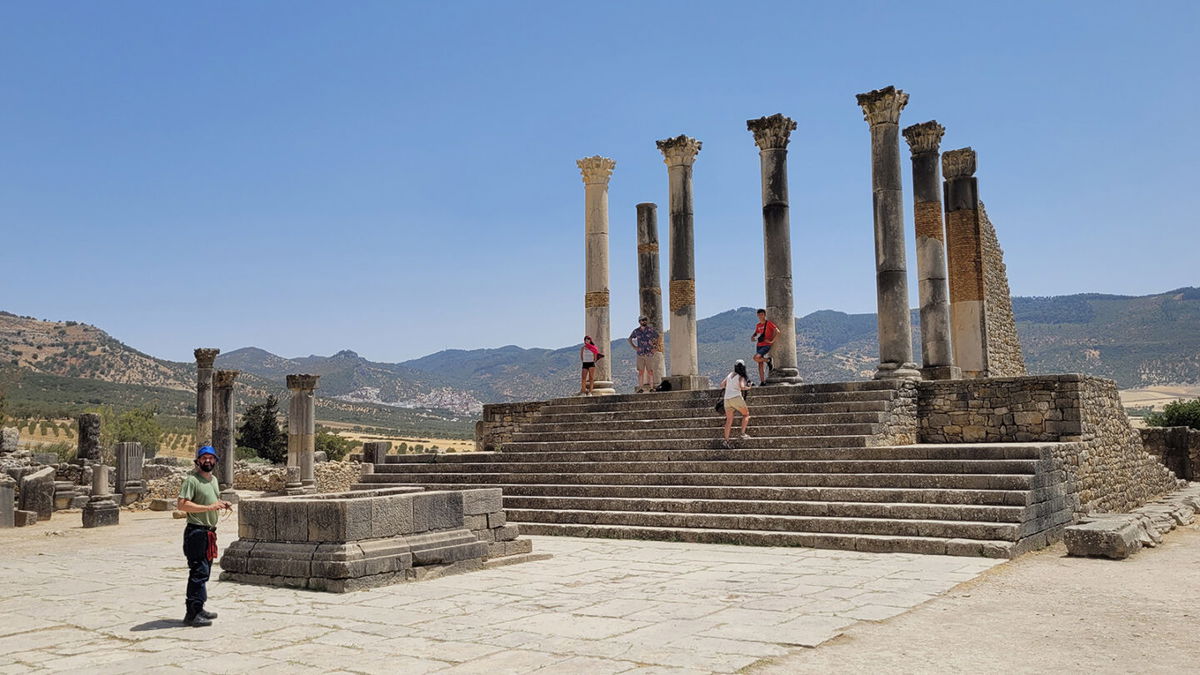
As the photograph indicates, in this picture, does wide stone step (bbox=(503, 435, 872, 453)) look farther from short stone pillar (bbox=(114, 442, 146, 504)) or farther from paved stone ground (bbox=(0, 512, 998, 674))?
short stone pillar (bbox=(114, 442, 146, 504))

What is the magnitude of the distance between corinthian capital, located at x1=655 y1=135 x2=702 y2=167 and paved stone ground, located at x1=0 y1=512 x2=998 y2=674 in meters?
12.5

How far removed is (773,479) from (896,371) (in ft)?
17.2

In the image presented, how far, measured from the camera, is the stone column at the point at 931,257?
772 inches

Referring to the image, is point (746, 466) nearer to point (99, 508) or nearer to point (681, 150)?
point (681, 150)

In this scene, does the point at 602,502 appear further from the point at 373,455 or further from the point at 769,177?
the point at 373,455

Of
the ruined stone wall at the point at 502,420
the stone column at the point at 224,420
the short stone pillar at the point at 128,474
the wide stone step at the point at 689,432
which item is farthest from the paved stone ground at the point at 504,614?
the short stone pillar at the point at 128,474

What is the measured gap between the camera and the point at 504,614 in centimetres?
802

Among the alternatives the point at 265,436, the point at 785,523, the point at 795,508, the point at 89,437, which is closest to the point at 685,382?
the point at 795,508

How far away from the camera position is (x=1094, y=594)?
8688 mm

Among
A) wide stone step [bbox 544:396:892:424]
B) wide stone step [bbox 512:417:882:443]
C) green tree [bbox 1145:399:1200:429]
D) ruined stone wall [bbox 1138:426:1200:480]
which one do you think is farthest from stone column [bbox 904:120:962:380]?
green tree [bbox 1145:399:1200:429]

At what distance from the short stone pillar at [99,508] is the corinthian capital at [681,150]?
1437cm

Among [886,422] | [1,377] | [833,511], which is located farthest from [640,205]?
[1,377]

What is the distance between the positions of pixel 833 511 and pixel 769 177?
9404 millimetres

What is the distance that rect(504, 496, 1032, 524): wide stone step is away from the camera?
11730 millimetres
